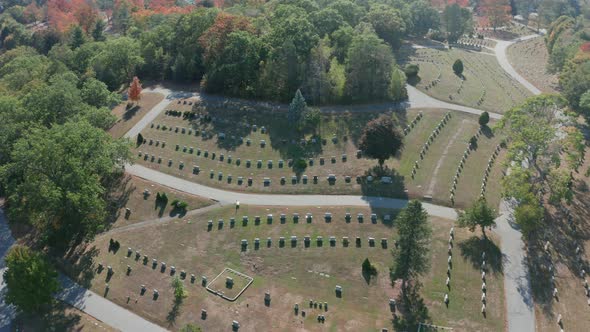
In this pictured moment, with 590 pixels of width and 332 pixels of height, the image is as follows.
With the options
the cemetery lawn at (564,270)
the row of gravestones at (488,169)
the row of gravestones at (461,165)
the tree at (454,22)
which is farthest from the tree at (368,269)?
the tree at (454,22)

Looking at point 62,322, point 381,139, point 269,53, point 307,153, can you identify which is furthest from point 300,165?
point 62,322

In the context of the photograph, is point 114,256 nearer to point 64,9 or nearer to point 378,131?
point 378,131

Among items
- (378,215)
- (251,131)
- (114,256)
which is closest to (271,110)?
(251,131)

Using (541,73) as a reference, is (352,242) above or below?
below

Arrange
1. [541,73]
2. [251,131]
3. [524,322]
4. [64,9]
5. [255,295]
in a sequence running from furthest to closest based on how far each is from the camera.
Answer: [64,9], [541,73], [251,131], [255,295], [524,322]

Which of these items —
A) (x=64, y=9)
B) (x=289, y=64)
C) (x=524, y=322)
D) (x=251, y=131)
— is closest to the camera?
(x=524, y=322)

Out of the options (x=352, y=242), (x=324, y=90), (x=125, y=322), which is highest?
(x=324, y=90)

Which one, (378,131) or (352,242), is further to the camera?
(378,131)

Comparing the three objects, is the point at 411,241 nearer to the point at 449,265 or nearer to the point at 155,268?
the point at 449,265
